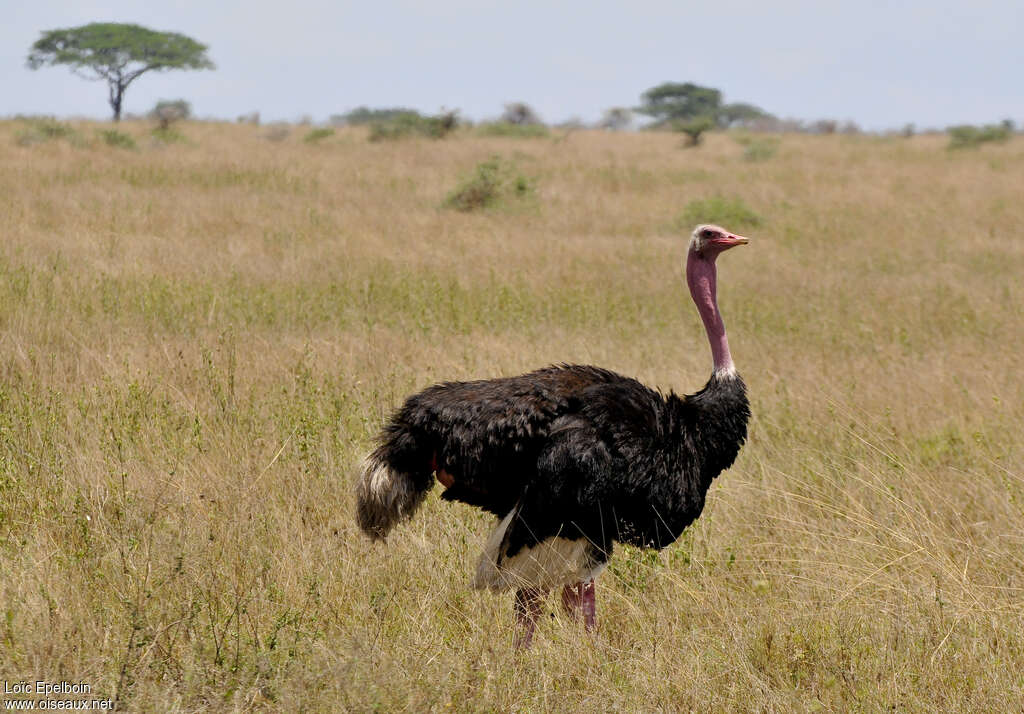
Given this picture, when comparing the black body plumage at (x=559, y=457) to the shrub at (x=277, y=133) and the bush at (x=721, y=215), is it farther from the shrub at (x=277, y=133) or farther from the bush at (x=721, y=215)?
the shrub at (x=277, y=133)

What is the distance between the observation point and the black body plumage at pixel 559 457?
364 cm

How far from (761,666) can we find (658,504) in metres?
0.61

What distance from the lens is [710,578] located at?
13.1ft

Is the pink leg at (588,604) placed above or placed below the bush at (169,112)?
below

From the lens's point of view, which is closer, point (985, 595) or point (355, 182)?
point (985, 595)

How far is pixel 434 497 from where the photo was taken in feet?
15.4

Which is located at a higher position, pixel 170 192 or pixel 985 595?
pixel 170 192

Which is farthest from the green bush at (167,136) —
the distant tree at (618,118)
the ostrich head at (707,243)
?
the distant tree at (618,118)

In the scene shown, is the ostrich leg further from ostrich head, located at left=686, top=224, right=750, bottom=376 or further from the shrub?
the shrub

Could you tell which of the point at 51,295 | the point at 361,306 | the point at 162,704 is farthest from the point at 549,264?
the point at 162,704

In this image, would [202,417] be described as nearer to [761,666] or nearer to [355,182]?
[761,666]

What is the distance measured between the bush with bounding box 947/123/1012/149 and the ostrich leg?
1053 inches

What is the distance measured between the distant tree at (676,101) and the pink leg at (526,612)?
169 ft

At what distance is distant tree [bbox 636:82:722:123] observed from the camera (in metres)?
53.8
